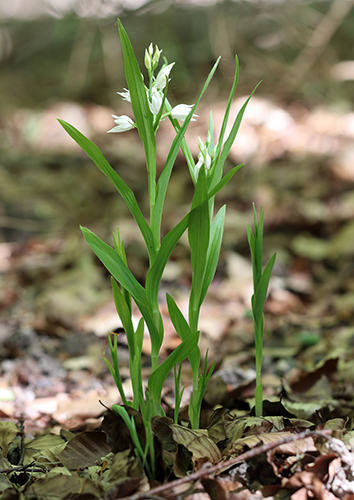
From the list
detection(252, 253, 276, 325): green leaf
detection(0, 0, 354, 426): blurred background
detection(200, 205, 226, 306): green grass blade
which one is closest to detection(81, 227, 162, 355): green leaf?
detection(200, 205, 226, 306): green grass blade

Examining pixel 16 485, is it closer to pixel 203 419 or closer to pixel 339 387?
pixel 203 419

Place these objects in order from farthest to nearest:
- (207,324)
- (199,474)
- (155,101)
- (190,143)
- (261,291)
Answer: (190,143), (207,324), (261,291), (155,101), (199,474)

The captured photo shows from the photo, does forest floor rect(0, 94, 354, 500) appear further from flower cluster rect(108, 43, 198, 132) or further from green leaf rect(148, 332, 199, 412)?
flower cluster rect(108, 43, 198, 132)

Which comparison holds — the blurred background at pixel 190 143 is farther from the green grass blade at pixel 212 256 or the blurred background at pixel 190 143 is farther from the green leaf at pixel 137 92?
the green grass blade at pixel 212 256

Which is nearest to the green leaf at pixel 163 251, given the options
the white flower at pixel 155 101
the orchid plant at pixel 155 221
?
the orchid plant at pixel 155 221

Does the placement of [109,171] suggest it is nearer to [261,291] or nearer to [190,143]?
[261,291]

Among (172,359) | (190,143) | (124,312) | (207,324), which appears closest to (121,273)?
(124,312)
